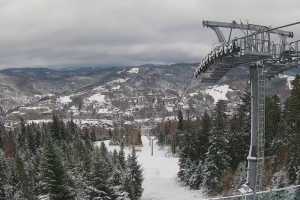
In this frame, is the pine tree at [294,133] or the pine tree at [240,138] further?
the pine tree at [240,138]

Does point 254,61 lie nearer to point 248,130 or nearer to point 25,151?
point 248,130

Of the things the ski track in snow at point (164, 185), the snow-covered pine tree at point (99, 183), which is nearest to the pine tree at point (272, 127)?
the ski track in snow at point (164, 185)

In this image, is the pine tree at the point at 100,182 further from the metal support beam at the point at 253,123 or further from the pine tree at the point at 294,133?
the metal support beam at the point at 253,123

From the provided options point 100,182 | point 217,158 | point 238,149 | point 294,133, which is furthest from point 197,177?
point 100,182

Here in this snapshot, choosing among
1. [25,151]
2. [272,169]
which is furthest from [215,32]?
[25,151]

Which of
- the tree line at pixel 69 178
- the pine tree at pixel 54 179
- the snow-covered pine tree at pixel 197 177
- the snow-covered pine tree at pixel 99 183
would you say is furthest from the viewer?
the snow-covered pine tree at pixel 197 177

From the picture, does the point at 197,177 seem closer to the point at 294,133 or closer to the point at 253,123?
the point at 294,133

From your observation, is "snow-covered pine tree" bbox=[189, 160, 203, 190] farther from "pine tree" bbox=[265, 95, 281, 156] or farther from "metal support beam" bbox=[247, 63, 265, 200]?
"metal support beam" bbox=[247, 63, 265, 200]

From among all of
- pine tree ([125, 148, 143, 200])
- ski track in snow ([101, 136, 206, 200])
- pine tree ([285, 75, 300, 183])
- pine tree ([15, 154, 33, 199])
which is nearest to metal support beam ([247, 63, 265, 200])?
pine tree ([285, 75, 300, 183])
